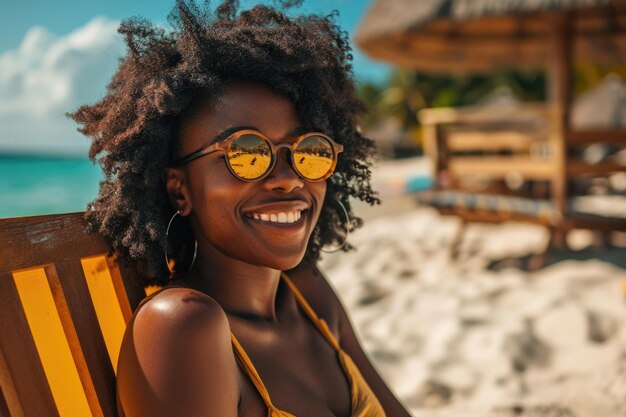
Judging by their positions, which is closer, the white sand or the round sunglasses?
the round sunglasses

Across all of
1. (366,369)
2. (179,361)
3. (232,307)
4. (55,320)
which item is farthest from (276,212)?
(366,369)

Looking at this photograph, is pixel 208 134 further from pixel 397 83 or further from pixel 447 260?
pixel 397 83

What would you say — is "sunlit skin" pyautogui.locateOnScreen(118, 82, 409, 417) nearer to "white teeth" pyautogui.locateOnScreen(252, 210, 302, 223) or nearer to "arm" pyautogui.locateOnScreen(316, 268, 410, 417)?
"white teeth" pyautogui.locateOnScreen(252, 210, 302, 223)

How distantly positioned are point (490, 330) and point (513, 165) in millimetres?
2789

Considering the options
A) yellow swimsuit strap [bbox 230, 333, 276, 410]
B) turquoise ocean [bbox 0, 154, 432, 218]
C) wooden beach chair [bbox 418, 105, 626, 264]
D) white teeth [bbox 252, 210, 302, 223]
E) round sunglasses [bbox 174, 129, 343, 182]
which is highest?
round sunglasses [bbox 174, 129, 343, 182]

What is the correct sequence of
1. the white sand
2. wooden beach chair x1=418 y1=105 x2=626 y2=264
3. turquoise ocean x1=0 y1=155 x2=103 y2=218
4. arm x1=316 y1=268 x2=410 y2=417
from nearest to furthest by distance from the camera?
arm x1=316 y1=268 x2=410 y2=417 → the white sand → wooden beach chair x1=418 y1=105 x2=626 y2=264 → turquoise ocean x1=0 y1=155 x2=103 y2=218

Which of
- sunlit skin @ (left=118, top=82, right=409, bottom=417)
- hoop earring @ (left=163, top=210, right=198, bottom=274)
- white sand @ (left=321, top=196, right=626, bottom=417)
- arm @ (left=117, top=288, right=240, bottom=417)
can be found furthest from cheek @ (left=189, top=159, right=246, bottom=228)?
white sand @ (left=321, top=196, right=626, bottom=417)

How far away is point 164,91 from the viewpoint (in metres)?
1.31

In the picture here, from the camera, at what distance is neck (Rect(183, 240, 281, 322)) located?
143cm

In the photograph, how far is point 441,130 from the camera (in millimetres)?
6133

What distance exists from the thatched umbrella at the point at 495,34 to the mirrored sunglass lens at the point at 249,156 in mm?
5066

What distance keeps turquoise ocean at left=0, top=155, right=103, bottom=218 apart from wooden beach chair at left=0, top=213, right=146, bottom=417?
46.2 ft

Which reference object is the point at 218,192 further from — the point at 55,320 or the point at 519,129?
the point at 519,129

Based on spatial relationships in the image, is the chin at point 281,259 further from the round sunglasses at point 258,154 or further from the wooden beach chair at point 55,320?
the wooden beach chair at point 55,320
